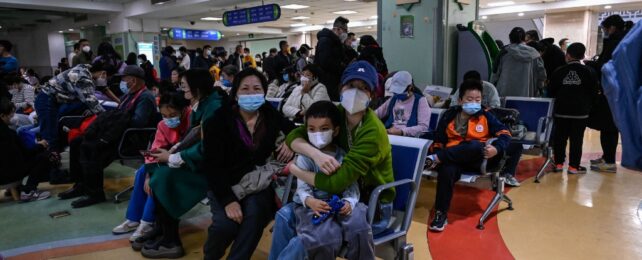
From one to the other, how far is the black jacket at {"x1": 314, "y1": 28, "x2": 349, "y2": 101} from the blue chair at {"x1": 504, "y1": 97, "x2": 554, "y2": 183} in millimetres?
1713

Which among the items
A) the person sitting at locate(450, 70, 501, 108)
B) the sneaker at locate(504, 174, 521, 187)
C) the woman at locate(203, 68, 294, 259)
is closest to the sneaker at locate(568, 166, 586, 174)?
the sneaker at locate(504, 174, 521, 187)

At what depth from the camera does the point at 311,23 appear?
61.3ft

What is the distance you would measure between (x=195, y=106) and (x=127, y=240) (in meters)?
1.03

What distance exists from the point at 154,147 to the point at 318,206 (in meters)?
1.55

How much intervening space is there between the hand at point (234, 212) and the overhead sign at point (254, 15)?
9191 mm

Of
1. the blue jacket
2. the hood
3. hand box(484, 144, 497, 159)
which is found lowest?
hand box(484, 144, 497, 159)

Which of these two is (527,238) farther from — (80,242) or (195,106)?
(80,242)

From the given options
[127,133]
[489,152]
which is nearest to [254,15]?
[127,133]

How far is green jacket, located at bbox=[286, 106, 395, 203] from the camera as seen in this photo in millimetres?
1813

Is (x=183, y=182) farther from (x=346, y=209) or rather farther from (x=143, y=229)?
(x=346, y=209)

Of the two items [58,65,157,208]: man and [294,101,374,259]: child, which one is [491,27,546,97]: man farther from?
[58,65,157,208]: man

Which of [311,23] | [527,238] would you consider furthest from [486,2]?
[527,238]

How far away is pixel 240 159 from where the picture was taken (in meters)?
2.24

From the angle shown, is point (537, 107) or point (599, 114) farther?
point (599, 114)
